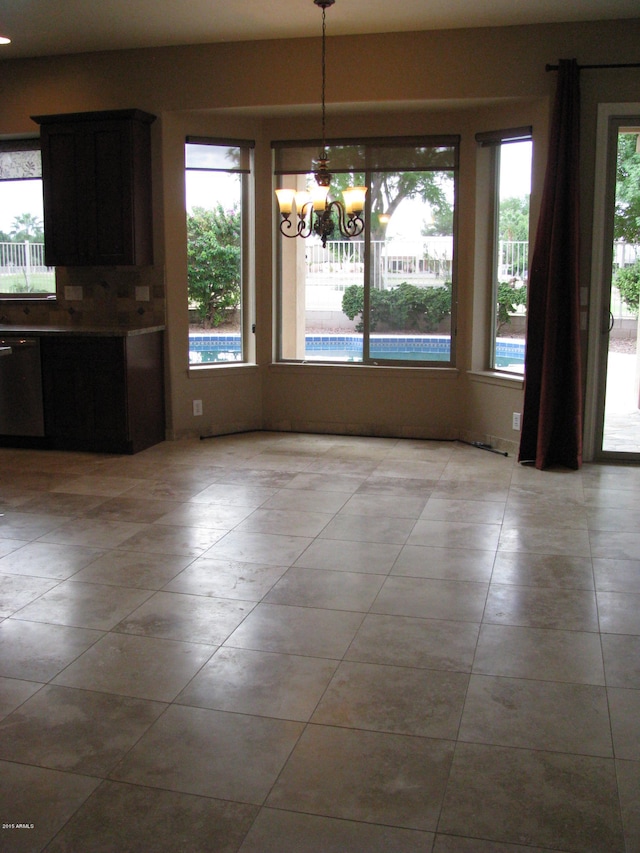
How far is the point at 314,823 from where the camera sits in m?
1.99

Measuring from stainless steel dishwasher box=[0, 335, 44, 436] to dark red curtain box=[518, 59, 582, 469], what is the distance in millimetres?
3534

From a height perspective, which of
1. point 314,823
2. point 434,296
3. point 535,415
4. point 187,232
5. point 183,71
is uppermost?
point 183,71

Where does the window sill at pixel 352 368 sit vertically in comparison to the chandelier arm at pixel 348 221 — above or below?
below

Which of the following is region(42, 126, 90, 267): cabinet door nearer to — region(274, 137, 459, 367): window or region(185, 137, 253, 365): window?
region(185, 137, 253, 365): window

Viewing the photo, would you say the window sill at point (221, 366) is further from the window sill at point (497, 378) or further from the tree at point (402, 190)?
the window sill at point (497, 378)

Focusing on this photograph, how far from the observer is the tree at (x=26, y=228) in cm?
684

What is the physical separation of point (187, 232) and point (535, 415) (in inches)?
118

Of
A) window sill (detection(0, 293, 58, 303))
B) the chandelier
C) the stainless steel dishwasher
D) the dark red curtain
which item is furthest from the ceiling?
the stainless steel dishwasher

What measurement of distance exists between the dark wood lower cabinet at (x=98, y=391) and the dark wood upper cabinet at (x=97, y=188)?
0.69m

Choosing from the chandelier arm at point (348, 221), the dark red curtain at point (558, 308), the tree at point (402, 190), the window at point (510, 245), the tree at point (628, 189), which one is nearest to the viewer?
the chandelier arm at point (348, 221)

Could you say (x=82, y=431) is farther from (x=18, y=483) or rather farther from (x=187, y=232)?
(x=187, y=232)

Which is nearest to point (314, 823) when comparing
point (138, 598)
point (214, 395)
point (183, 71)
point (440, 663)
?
point (440, 663)

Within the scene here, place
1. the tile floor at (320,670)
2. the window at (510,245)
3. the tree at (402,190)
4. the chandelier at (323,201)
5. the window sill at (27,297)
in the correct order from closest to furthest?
the tile floor at (320,670) → the chandelier at (323,201) → the window at (510,245) → the tree at (402,190) → the window sill at (27,297)

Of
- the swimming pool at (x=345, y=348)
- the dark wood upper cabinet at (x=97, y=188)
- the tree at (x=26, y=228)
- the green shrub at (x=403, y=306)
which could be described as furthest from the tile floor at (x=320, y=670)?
the tree at (x=26, y=228)
